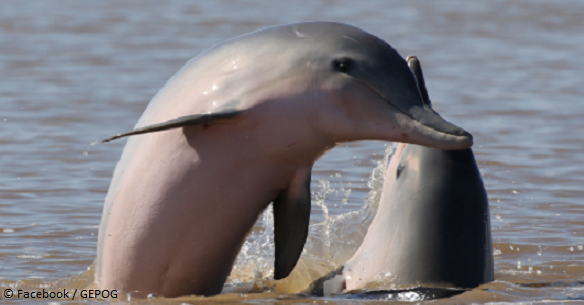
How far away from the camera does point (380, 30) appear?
2130 cm

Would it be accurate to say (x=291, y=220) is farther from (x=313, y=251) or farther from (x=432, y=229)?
(x=313, y=251)

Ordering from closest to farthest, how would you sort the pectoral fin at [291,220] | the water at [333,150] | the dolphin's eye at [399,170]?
1. the pectoral fin at [291,220]
2. the dolphin's eye at [399,170]
3. the water at [333,150]

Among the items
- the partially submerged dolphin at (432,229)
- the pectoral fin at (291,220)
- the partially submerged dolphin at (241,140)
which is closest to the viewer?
the partially submerged dolphin at (241,140)

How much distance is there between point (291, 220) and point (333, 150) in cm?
585

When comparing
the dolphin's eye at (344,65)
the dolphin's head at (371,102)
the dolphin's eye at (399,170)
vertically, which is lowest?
the dolphin's eye at (399,170)

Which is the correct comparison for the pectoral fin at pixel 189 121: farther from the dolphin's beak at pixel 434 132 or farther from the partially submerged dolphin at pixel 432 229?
the partially submerged dolphin at pixel 432 229

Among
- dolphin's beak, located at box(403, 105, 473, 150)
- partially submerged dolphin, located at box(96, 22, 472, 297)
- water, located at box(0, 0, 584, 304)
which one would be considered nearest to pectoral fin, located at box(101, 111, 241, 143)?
partially submerged dolphin, located at box(96, 22, 472, 297)

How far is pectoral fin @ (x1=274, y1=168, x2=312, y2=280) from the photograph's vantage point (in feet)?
19.4

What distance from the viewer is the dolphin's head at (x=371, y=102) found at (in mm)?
5504

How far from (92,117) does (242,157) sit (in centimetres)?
761

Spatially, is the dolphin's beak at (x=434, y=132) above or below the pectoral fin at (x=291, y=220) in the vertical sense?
above

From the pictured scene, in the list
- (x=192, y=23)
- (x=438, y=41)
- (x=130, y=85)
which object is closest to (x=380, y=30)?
(x=438, y=41)

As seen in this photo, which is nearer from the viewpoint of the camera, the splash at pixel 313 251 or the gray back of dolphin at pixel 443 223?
the gray back of dolphin at pixel 443 223

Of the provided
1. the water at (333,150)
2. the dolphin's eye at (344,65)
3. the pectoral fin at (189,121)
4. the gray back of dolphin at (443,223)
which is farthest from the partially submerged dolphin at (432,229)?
the pectoral fin at (189,121)
